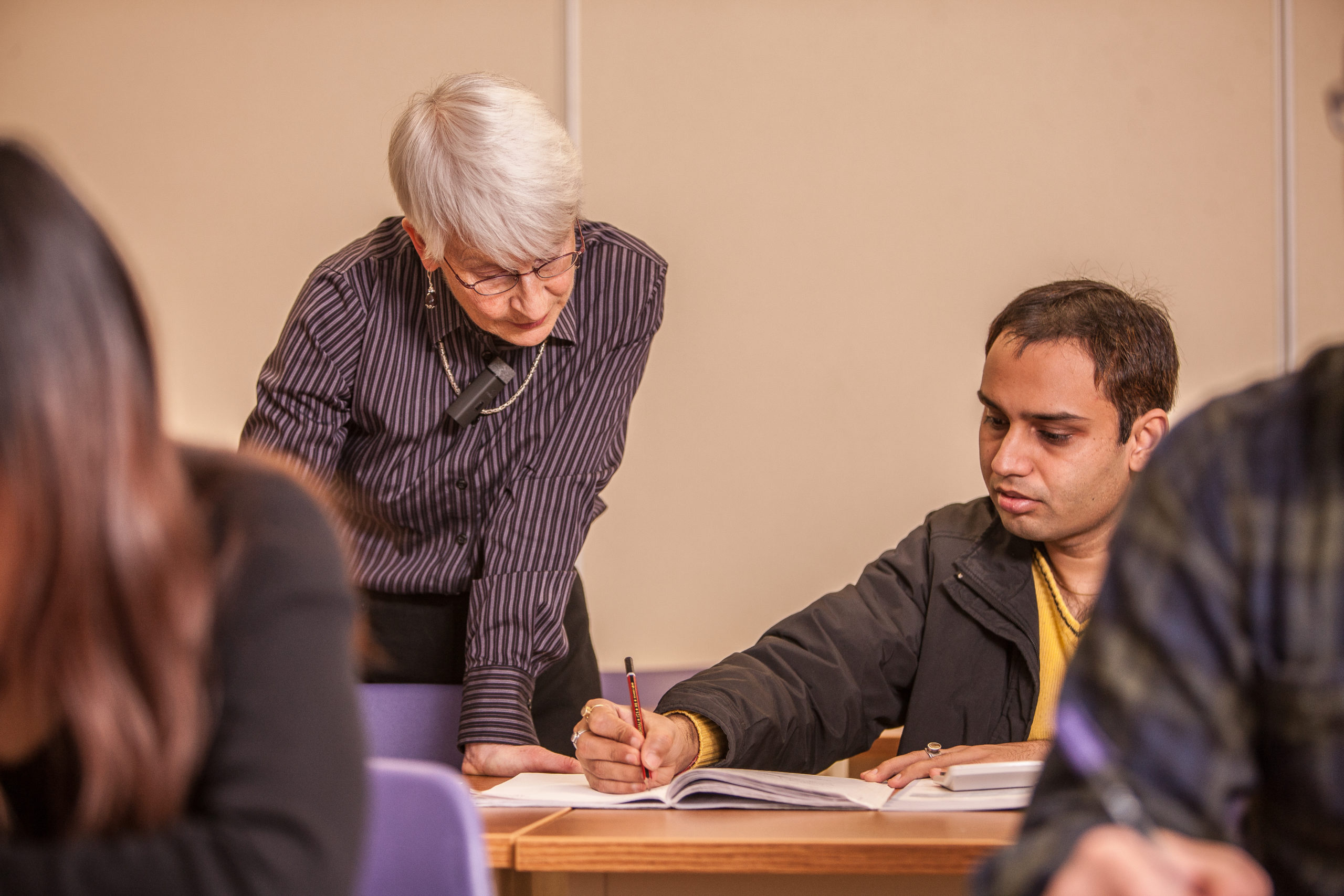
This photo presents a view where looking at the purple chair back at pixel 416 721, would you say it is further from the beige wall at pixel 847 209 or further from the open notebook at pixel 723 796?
the beige wall at pixel 847 209

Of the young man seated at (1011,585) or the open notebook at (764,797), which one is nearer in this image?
the open notebook at (764,797)

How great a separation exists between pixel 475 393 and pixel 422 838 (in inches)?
41.0

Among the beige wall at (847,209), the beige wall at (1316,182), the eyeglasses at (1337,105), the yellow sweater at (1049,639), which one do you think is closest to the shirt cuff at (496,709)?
the yellow sweater at (1049,639)

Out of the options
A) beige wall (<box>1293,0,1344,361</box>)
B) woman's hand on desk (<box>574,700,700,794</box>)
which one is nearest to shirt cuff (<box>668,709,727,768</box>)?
woman's hand on desk (<box>574,700,700,794</box>)

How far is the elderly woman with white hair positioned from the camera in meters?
1.68

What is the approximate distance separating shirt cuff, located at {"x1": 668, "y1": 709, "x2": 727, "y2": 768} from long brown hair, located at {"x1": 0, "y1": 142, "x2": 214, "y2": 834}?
86cm

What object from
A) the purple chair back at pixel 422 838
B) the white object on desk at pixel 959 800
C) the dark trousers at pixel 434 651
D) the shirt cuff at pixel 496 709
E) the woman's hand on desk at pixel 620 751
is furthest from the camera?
the dark trousers at pixel 434 651

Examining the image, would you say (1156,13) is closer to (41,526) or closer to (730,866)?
(730,866)

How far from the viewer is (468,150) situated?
1.66m

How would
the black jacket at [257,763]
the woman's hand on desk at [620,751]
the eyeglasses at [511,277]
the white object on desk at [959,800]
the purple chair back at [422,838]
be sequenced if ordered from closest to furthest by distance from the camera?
1. the black jacket at [257,763]
2. the purple chair back at [422,838]
3. the white object on desk at [959,800]
4. the woman's hand on desk at [620,751]
5. the eyeglasses at [511,277]

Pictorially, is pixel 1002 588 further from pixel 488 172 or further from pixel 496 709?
pixel 488 172

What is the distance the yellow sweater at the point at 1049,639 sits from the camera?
166 centimetres

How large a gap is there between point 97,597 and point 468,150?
110 cm

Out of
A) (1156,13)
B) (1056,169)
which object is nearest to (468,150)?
(1056,169)
